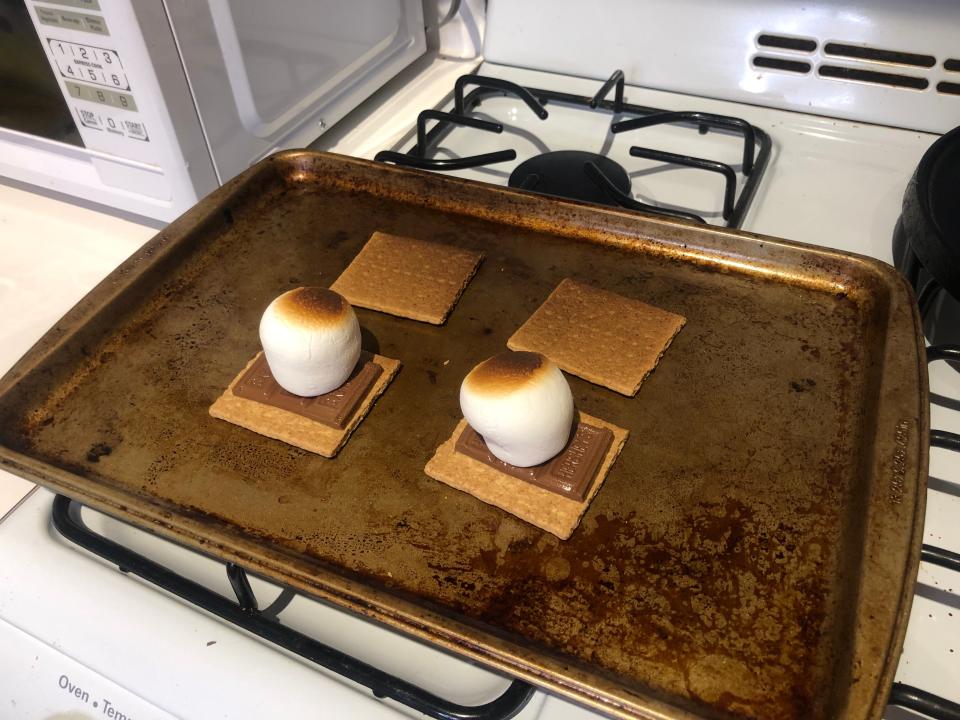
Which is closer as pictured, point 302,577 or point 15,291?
point 302,577

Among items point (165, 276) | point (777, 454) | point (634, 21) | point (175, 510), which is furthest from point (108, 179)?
point (777, 454)

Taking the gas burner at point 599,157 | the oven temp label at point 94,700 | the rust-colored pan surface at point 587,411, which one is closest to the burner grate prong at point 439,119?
the gas burner at point 599,157

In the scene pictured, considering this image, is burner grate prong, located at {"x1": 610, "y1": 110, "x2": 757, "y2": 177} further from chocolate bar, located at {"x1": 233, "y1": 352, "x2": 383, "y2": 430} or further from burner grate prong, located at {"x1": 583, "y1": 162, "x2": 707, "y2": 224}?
chocolate bar, located at {"x1": 233, "y1": 352, "x2": 383, "y2": 430}

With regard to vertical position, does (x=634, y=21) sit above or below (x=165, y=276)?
above

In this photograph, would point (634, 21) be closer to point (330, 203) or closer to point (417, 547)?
point (330, 203)

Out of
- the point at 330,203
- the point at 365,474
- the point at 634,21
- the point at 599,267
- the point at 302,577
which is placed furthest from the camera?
the point at 634,21

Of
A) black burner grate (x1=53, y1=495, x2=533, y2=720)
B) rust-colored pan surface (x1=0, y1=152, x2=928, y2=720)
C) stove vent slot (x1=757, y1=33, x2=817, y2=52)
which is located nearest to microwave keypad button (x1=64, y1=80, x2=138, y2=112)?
rust-colored pan surface (x1=0, y1=152, x2=928, y2=720)

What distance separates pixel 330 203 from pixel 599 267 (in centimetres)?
38

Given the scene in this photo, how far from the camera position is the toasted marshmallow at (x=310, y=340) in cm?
73

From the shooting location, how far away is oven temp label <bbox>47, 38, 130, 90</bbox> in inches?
33.6

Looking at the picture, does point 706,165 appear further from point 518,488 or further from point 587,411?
point 518,488

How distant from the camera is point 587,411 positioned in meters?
0.77

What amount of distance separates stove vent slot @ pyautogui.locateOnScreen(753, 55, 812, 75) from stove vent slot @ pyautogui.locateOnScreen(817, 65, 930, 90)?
2 centimetres

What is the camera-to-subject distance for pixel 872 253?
92cm
